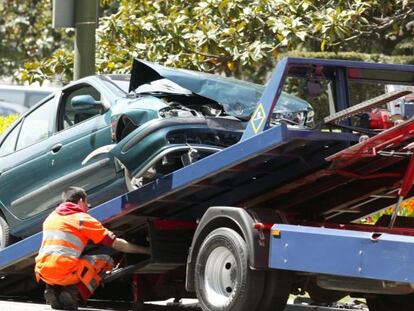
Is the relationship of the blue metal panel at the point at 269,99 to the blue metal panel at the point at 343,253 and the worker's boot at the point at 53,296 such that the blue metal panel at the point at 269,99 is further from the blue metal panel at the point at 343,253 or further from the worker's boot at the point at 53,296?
the worker's boot at the point at 53,296

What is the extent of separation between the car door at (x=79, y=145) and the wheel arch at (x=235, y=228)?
118 centimetres

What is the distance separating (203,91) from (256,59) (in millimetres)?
4268

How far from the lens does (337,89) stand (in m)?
9.07

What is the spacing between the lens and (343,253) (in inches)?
317

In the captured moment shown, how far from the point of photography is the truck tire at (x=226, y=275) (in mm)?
8648

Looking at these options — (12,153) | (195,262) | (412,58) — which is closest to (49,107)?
(12,153)

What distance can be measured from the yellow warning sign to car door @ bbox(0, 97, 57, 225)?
294 centimetres

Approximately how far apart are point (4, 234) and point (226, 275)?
331 centimetres

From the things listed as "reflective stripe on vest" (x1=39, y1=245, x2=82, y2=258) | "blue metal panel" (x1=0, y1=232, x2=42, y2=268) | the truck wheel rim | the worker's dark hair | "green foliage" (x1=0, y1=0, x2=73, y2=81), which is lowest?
"green foliage" (x1=0, y1=0, x2=73, y2=81)

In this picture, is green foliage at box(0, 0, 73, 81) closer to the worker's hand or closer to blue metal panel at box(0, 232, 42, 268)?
blue metal panel at box(0, 232, 42, 268)

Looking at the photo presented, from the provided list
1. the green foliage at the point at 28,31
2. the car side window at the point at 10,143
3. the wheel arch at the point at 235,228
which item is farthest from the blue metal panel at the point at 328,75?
the green foliage at the point at 28,31

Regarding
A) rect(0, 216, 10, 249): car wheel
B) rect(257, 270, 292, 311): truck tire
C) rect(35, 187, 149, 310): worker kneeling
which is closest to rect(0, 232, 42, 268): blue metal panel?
rect(35, 187, 149, 310): worker kneeling

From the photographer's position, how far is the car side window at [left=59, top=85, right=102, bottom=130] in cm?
1105

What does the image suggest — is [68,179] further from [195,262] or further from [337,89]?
[337,89]
